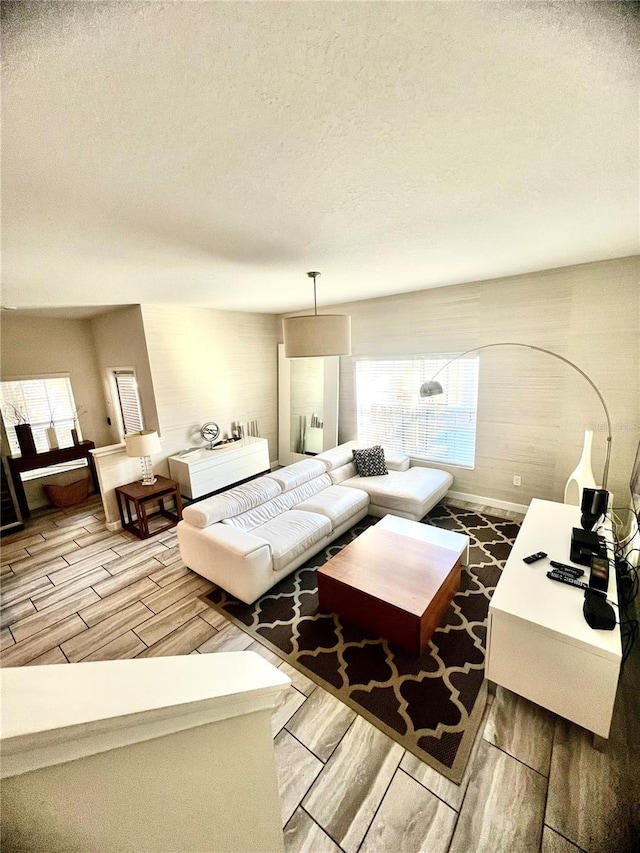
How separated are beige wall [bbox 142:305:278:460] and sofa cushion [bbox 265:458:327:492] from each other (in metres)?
1.57

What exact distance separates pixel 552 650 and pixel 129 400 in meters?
5.15

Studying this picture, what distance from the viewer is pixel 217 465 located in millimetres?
4387

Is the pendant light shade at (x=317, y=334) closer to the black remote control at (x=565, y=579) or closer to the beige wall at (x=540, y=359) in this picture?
the beige wall at (x=540, y=359)

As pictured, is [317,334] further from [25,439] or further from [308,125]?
[25,439]

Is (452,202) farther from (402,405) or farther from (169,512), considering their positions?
(169,512)

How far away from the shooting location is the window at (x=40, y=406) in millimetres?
4270

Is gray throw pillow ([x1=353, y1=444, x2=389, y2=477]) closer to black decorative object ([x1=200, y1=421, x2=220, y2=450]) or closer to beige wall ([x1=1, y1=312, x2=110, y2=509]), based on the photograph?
black decorative object ([x1=200, y1=421, x2=220, y2=450])

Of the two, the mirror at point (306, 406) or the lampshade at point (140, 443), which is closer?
the lampshade at point (140, 443)

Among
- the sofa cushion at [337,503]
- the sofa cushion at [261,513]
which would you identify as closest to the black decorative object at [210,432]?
the sofa cushion at [261,513]

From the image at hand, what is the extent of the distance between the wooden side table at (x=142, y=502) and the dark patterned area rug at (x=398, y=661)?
4.67 ft

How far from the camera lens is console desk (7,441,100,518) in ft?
13.1

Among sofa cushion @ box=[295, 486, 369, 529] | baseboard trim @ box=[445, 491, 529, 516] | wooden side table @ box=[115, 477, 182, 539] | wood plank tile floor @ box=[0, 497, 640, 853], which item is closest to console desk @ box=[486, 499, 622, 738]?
wood plank tile floor @ box=[0, 497, 640, 853]

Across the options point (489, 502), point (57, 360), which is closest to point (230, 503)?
point (489, 502)

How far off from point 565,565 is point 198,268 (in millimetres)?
3240
